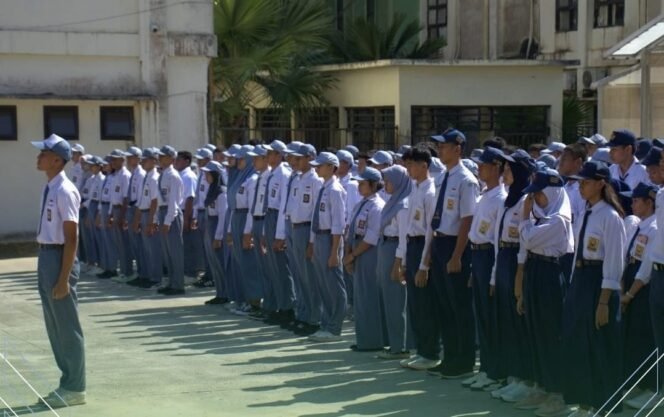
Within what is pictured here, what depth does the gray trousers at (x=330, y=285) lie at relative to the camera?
13273 millimetres

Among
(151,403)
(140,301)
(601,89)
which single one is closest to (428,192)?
(151,403)

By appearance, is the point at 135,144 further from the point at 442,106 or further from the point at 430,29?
the point at 430,29

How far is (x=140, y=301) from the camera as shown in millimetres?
17094

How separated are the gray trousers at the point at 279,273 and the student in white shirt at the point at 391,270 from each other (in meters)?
2.71

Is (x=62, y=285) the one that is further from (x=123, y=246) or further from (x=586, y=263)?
(x=123, y=246)

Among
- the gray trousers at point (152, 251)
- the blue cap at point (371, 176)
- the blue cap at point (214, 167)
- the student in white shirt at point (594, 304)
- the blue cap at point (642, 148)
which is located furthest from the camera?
the gray trousers at point (152, 251)

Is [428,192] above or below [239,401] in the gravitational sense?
above

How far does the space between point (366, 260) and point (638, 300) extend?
12.3 ft

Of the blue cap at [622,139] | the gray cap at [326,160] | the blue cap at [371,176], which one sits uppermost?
the blue cap at [622,139]

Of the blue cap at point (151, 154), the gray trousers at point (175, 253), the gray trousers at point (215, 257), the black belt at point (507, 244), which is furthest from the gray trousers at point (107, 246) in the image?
the black belt at point (507, 244)

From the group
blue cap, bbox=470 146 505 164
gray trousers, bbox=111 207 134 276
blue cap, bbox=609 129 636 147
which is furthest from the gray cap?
A: gray trousers, bbox=111 207 134 276

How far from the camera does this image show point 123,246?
19906mm

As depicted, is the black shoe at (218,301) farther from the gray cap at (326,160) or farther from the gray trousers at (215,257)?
the gray cap at (326,160)

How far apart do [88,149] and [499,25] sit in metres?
15.0
